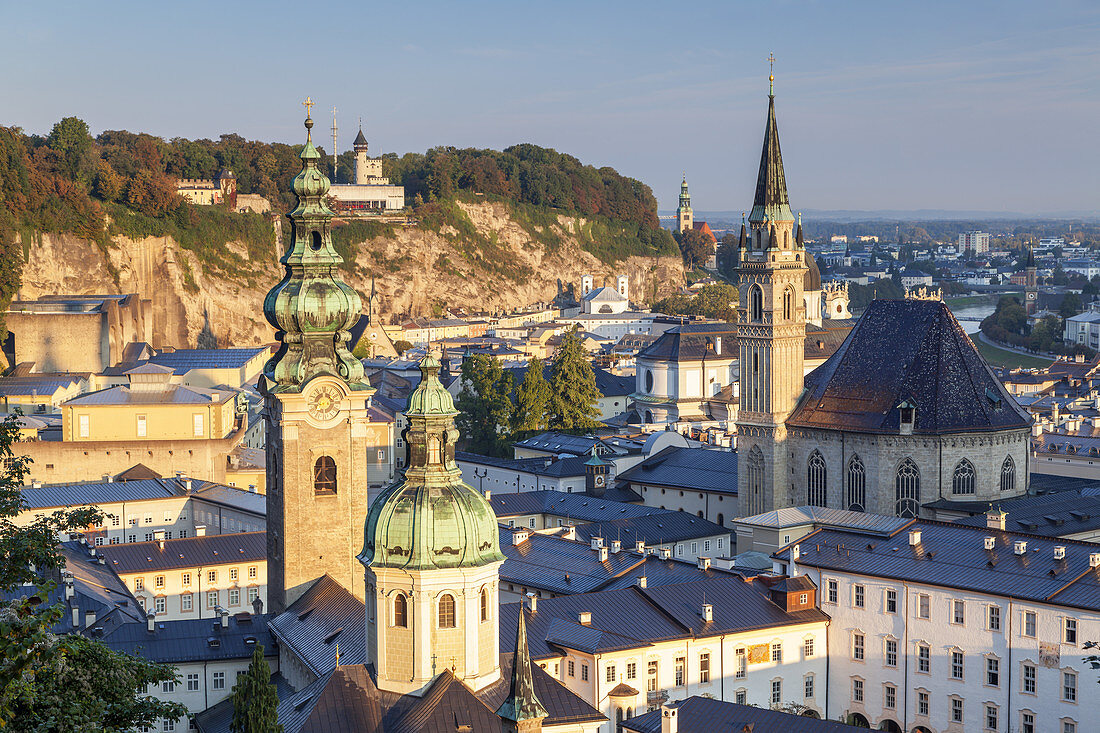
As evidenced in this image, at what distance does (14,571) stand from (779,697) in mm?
30037

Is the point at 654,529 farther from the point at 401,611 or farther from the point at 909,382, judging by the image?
the point at 401,611

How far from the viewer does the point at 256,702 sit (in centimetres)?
3312

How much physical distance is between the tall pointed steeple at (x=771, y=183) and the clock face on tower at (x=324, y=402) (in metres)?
31.6

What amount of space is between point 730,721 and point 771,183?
118 feet

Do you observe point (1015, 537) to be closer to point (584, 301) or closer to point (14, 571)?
point (14, 571)

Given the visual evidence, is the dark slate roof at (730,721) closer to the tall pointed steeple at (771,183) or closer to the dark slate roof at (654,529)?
the dark slate roof at (654,529)

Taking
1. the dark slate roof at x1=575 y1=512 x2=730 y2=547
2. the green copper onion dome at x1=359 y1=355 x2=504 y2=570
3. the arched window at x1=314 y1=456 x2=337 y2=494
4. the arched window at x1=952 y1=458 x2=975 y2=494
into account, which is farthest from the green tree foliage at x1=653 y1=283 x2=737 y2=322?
the green copper onion dome at x1=359 y1=355 x2=504 y2=570

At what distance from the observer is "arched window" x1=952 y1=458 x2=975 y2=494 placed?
6469cm

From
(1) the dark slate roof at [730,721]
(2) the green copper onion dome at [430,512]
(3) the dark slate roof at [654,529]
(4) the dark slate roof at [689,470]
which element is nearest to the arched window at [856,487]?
(3) the dark slate roof at [654,529]

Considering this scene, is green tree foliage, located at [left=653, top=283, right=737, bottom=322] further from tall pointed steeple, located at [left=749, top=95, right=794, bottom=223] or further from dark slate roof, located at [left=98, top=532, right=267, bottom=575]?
dark slate roof, located at [left=98, top=532, right=267, bottom=575]

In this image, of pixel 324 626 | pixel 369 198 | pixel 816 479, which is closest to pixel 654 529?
pixel 816 479

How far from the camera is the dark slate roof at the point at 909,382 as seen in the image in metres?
64.9


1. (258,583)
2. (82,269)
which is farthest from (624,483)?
(82,269)

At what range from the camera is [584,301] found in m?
198
